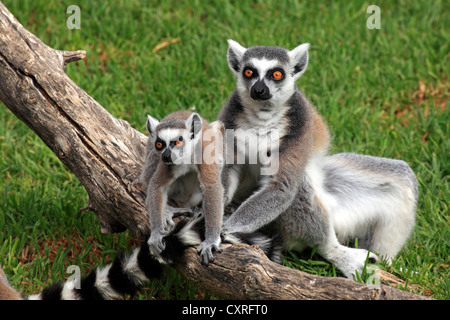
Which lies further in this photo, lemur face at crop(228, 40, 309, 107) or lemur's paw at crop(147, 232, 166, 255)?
lemur face at crop(228, 40, 309, 107)

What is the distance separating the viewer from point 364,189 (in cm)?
436

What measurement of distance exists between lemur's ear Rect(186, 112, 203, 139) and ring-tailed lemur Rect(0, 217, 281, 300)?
0.53 metres

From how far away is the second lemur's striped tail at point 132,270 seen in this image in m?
3.44

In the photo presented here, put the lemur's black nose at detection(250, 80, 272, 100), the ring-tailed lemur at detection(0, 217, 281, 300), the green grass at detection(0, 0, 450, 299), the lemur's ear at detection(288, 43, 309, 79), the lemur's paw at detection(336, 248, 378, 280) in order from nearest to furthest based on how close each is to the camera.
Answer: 1. the ring-tailed lemur at detection(0, 217, 281, 300)
2. the lemur's black nose at detection(250, 80, 272, 100)
3. the lemur's ear at detection(288, 43, 309, 79)
4. the lemur's paw at detection(336, 248, 378, 280)
5. the green grass at detection(0, 0, 450, 299)

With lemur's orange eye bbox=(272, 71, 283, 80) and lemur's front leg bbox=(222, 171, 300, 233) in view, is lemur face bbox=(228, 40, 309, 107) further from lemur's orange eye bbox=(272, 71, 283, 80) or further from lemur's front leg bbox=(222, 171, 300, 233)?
lemur's front leg bbox=(222, 171, 300, 233)

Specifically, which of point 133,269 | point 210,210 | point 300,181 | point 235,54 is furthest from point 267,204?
point 235,54

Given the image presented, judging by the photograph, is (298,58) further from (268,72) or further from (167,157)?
(167,157)

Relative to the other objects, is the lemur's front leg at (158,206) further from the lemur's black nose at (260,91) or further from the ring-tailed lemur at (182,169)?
the lemur's black nose at (260,91)

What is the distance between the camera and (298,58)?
12.5 ft

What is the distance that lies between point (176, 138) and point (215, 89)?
2745mm

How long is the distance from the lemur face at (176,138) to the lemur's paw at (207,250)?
51 centimetres

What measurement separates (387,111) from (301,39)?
1.32 metres

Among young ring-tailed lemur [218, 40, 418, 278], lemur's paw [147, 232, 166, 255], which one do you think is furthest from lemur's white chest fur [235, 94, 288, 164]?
lemur's paw [147, 232, 166, 255]

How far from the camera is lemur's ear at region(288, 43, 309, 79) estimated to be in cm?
379
